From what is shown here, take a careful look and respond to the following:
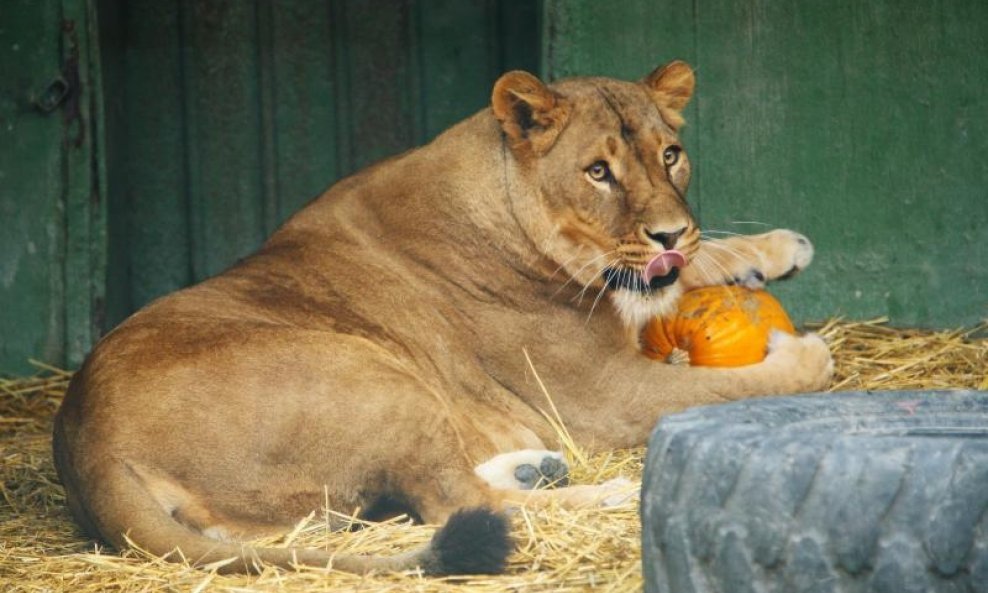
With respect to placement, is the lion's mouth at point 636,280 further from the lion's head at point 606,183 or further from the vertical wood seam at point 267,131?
the vertical wood seam at point 267,131

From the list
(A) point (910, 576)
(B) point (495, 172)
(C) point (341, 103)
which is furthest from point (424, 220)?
(A) point (910, 576)

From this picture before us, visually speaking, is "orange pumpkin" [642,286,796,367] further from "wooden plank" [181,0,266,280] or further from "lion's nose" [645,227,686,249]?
"wooden plank" [181,0,266,280]

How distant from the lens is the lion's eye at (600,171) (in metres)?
4.92

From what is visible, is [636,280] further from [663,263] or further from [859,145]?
[859,145]

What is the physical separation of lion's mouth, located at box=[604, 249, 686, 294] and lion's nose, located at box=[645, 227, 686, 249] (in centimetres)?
2

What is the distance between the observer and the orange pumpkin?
524 cm

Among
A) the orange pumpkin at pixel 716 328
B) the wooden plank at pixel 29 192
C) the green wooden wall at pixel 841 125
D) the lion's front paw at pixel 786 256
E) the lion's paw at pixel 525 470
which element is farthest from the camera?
the wooden plank at pixel 29 192

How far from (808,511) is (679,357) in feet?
8.49

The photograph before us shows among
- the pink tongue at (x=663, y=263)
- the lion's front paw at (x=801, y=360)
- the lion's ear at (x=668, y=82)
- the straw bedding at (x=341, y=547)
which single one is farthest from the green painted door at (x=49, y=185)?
the lion's front paw at (x=801, y=360)

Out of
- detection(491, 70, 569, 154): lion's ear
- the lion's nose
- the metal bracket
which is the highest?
detection(491, 70, 569, 154): lion's ear

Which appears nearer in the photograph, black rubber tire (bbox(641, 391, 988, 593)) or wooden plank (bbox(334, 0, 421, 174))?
black rubber tire (bbox(641, 391, 988, 593))

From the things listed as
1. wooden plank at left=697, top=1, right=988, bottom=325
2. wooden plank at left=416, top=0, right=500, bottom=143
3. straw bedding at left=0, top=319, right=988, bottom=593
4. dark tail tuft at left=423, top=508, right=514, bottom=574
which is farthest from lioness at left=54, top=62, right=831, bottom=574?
wooden plank at left=416, top=0, right=500, bottom=143

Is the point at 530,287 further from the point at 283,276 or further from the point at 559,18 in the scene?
the point at 559,18

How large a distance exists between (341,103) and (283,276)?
8.16 ft
